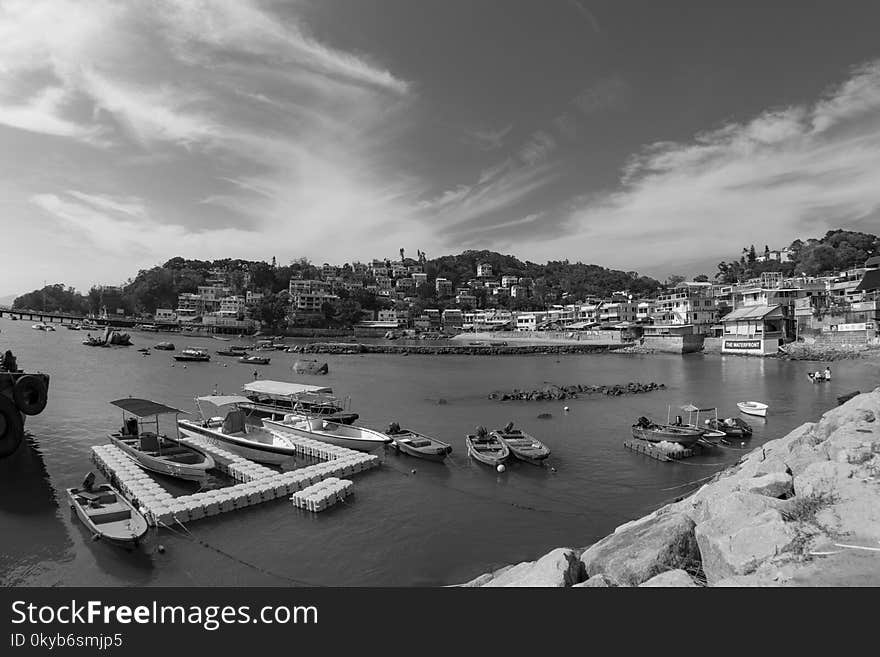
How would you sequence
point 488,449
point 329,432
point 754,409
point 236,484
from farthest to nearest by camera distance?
point 754,409 → point 329,432 → point 488,449 → point 236,484

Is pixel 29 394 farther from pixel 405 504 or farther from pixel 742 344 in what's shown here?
pixel 742 344

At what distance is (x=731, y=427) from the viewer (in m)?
28.7

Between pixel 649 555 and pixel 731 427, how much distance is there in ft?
79.5

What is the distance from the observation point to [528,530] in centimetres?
1628

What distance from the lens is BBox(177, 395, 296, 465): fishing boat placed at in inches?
940

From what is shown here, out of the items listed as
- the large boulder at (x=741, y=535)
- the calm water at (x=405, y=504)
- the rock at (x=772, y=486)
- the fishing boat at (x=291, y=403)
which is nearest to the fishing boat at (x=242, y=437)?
the fishing boat at (x=291, y=403)

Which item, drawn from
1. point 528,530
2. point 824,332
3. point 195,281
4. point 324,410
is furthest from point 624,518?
point 195,281

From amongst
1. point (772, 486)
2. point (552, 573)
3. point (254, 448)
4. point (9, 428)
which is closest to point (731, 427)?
point (772, 486)

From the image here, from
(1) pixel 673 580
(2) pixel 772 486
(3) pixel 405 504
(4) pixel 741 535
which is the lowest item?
(3) pixel 405 504

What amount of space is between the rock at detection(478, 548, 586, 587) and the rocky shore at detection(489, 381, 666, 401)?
33655mm

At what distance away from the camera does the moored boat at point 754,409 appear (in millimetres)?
33969

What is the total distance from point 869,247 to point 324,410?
186343 millimetres

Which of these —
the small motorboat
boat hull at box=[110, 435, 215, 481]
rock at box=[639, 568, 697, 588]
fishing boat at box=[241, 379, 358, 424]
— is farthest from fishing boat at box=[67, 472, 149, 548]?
the small motorboat

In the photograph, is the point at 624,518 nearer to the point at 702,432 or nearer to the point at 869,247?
the point at 702,432
